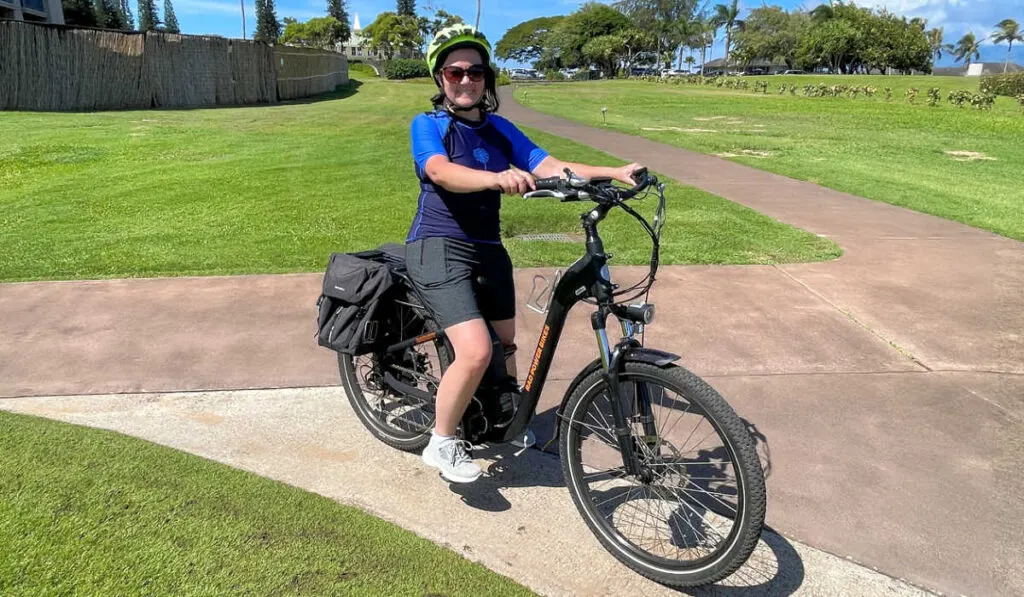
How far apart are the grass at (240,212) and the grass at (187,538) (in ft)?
10.3

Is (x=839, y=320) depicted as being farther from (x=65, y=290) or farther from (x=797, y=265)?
(x=65, y=290)

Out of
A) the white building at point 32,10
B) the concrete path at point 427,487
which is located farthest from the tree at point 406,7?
the concrete path at point 427,487

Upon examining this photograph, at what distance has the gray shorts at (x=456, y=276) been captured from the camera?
112 inches

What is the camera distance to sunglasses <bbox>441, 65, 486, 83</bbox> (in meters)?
2.76

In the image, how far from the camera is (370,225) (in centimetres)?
752

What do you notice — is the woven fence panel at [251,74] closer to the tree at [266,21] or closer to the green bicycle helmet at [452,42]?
the green bicycle helmet at [452,42]

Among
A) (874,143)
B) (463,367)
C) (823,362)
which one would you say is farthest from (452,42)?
(874,143)

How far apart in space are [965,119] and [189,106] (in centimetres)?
2546

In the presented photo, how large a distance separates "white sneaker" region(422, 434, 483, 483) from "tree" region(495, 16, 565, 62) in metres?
141

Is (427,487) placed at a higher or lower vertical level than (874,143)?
lower

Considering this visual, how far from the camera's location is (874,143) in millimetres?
16688

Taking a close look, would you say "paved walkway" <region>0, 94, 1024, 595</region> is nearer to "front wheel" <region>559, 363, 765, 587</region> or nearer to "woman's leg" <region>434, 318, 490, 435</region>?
"front wheel" <region>559, 363, 765, 587</region>

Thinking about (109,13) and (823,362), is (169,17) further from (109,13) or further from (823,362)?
(823,362)

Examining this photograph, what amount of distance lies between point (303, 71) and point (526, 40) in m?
119
